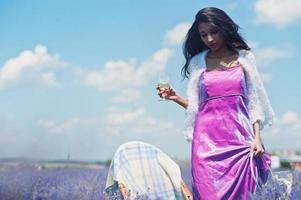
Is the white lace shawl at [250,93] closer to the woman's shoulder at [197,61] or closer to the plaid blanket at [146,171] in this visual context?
the woman's shoulder at [197,61]

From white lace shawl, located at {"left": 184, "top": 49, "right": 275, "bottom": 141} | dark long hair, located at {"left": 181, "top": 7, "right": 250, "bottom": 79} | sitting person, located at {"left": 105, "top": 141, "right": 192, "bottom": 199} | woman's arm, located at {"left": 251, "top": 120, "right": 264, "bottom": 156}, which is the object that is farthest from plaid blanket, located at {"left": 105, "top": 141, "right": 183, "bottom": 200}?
woman's arm, located at {"left": 251, "top": 120, "right": 264, "bottom": 156}

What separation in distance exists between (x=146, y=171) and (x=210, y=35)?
45.7 inches

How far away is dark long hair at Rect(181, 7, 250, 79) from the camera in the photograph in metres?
3.37

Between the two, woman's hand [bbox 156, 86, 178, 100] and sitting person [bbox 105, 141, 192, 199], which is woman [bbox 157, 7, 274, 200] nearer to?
woman's hand [bbox 156, 86, 178, 100]

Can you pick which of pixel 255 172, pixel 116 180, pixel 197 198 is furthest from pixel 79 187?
pixel 255 172


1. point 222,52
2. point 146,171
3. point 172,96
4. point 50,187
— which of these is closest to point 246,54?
point 222,52

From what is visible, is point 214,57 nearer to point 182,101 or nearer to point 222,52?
point 222,52

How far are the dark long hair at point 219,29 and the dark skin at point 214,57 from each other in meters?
0.03

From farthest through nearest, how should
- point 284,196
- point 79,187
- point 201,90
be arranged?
1. point 79,187
2. point 201,90
3. point 284,196

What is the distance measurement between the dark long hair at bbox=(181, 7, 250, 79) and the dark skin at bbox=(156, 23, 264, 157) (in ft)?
0.10

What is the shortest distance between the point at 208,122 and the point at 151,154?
0.88m

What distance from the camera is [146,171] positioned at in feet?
13.5

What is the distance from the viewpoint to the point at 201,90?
3498mm

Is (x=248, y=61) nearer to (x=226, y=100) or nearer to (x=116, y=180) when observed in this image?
(x=226, y=100)
